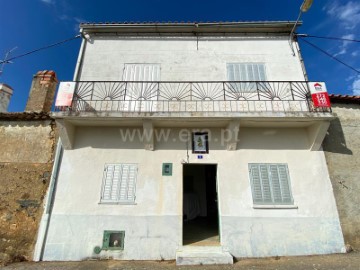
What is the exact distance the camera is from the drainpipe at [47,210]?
6.15 metres

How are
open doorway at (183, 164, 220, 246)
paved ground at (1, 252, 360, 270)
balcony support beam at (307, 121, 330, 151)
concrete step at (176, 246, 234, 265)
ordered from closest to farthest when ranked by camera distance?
paved ground at (1, 252, 360, 270) < concrete step at (176, 246, 234, 265) < balcony support beam at (307, 121, 330, 151) < open doorway at (183, 164, 220, 246)

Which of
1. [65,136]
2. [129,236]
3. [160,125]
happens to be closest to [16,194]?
[65,136]

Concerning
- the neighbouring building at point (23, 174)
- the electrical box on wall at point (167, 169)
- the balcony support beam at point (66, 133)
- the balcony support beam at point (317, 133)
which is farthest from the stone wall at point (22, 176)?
the balcony support beam at point (317, 133)

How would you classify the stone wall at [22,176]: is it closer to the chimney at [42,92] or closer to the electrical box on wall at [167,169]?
the chimney at [42,92]

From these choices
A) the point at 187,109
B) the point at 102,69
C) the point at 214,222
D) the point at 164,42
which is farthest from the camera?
the point at 214,222

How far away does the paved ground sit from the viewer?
5363 mm

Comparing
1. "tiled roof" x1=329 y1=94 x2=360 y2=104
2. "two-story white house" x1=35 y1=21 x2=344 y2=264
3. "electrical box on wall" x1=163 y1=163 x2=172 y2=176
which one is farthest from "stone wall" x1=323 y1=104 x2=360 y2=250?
"electrical box on wall" x1=163 y1=163 x2=172 y2=176

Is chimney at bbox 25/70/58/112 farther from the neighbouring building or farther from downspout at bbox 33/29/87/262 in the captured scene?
downspout at bbox 33/29/87/262

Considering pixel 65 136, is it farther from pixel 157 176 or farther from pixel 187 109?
pixel 187 109

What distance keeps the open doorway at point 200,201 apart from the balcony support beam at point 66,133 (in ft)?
14.9

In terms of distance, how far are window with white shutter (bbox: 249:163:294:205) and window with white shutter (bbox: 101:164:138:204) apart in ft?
12.5

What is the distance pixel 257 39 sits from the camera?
8852mm

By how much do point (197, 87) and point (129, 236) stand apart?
545 cm

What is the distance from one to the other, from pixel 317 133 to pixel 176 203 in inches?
198
